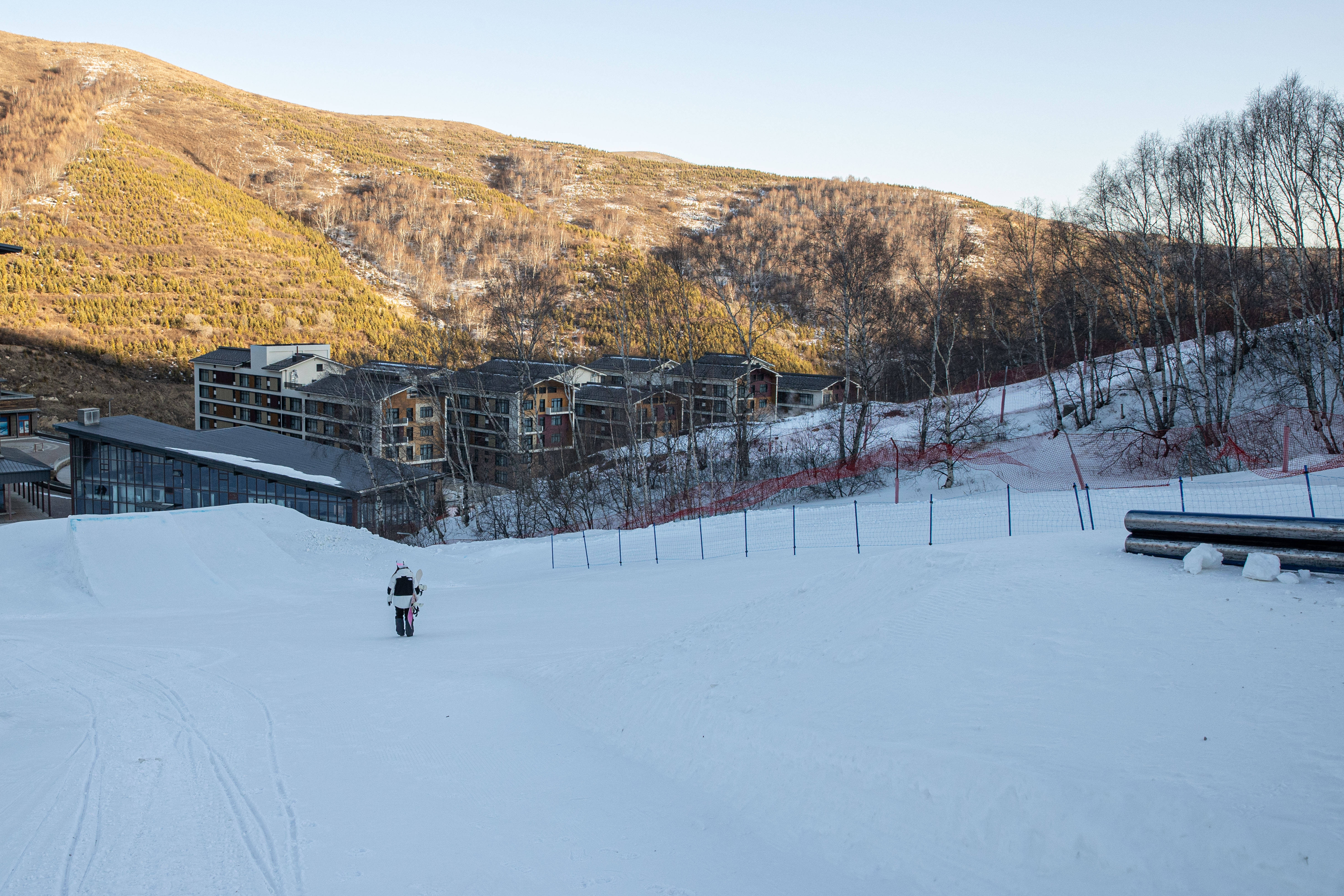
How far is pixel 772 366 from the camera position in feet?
247

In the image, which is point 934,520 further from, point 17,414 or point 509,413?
point 17,414

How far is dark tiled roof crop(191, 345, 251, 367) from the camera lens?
73500 mm

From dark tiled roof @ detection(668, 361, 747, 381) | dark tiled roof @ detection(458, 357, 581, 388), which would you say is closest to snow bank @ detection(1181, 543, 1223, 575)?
dark tiled roof @ detection(668, 361, 747, 381)

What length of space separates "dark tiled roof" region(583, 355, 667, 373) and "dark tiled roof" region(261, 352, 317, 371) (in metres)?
24.0

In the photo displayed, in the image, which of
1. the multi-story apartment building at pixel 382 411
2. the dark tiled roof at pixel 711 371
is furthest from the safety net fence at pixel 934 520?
the multi-story apartment building at pixel 382 411

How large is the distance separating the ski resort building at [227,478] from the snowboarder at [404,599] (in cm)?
2378

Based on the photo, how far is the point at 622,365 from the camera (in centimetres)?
4544

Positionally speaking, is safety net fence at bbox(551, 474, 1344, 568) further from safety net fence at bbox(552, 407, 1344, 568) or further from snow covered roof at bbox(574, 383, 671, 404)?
snow covered roof at bbox(574, 383, 671, 404)

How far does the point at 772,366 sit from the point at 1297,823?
70735mm

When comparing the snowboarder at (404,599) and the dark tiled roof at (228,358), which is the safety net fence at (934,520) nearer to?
the snowboarder at (404,599)

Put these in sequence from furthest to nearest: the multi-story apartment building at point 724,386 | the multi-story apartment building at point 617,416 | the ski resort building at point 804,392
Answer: the ski resort building at point 804,392 < the multi-story apartment building at point 617,416 < the multi-story apartment building at point 724,386

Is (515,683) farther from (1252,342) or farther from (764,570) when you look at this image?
(1252,342)

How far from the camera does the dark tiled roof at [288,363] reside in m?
69.1

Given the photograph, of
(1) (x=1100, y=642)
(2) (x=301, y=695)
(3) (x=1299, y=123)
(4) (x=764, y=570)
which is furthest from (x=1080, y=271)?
(2) (x=301, y=695)
